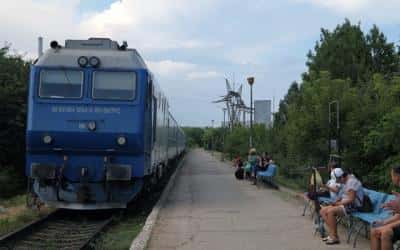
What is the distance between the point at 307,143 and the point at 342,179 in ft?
27.5

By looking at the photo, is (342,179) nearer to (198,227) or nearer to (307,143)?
(198,227)

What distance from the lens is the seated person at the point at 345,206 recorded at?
9.73 metres

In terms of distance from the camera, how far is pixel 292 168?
2411 cm

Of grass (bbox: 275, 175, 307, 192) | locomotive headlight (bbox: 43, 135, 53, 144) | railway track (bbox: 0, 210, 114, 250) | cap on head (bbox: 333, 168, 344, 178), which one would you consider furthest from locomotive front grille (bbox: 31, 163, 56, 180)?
grass (bbox: 275, 175, 307, 192)

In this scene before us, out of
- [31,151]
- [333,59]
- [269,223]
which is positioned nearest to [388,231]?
[269,223]

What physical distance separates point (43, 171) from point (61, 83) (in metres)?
1.97

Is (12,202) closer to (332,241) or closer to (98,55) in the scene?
(98,55)

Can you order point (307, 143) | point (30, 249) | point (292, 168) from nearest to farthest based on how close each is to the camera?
point (30, 249)
point (307, 143)
point (292, 168)

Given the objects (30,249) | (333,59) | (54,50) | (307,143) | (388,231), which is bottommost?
Answer: (30,249)

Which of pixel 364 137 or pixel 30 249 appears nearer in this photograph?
pixel 30 249

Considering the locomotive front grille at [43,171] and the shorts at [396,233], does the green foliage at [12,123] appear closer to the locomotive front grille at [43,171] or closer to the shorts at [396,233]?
the locomotive front grille at [43,171]

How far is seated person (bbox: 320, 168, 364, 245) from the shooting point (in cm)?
973

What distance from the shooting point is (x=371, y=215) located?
9688 millimetres

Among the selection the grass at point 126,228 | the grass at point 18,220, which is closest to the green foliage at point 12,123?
the grass at point 126,228
